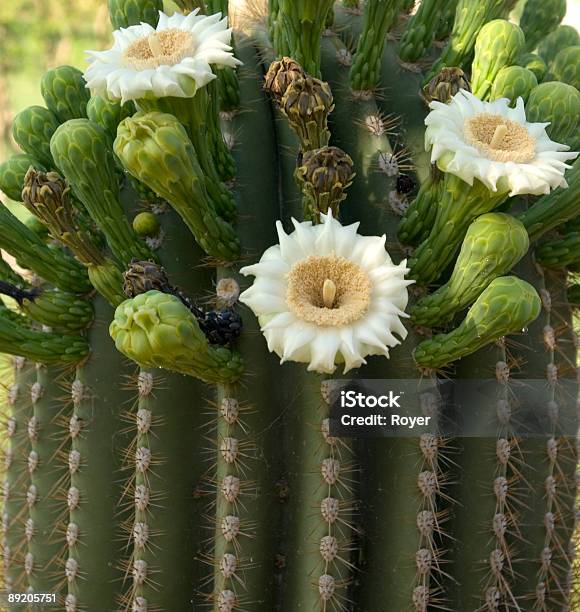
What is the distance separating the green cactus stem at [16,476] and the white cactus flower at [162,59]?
48cm

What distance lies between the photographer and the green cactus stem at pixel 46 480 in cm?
118

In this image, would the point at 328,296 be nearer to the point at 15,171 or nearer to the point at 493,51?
the point at 493,51

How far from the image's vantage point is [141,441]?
1049 millimetres

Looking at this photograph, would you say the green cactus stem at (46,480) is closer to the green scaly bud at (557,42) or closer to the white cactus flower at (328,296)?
the white cactus flower at (328,296)

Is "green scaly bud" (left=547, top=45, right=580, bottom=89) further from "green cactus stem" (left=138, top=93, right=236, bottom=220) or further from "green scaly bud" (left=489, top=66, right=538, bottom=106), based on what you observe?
"green cactus stem" (left=138, top=93, right=236, bottom=220)

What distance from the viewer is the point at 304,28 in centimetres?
101

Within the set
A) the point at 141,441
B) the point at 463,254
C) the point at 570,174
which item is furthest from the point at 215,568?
the point at 570,174

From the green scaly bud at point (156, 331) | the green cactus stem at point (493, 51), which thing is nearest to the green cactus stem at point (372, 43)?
the green cactus stem at point (493, 51)

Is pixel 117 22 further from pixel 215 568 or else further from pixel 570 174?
pixel 215 568

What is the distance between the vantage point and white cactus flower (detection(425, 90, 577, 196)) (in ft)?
2.89

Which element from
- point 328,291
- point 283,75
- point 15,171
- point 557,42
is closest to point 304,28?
point 283,75

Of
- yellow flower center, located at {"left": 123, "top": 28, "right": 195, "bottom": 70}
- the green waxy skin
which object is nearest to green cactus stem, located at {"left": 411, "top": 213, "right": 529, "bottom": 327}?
yellow flower center, located at {"left": 123, "top": 28, "right": 195, "bottom": 70}

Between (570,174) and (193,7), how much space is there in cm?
53

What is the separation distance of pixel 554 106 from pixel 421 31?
23 centimetres
